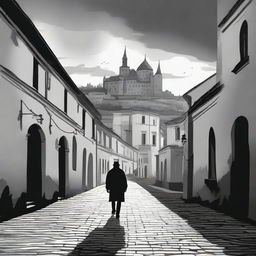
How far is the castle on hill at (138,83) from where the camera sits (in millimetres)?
151500

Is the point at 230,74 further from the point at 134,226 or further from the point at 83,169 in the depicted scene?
the point at 83,169

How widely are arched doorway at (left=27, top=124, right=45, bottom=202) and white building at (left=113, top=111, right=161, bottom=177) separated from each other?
61.7 m

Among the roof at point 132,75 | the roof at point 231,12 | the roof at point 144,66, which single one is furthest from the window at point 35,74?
the roof at point 144,66

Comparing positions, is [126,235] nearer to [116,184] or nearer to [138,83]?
[116,184]

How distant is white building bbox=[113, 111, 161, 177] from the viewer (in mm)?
78812

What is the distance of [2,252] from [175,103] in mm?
134005

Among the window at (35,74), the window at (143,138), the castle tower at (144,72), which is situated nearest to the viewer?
the window at (35,74)

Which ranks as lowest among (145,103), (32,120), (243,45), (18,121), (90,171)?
(90,171)

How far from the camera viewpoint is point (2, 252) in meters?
7.06

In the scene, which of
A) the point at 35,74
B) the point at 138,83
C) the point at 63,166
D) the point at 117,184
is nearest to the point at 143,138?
the point at 63,166

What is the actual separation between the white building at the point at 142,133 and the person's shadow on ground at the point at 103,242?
68526mm

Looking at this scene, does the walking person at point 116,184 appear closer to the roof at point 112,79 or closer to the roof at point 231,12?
the roof at point 231,12

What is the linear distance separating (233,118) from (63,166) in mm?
10486

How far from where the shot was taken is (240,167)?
1252cm
